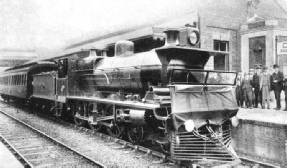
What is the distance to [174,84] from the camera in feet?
18.5

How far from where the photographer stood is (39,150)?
283 inches

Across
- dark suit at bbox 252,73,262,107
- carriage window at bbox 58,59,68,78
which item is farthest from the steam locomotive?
dark suit at bbox 252,73,262,107

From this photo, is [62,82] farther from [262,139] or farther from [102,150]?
[262,139]

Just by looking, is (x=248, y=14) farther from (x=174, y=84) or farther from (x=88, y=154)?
(x=88, y=154)

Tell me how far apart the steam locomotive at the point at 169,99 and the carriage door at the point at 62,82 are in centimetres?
136

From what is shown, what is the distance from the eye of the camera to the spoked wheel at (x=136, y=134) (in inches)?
277

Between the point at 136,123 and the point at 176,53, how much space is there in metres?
1.89

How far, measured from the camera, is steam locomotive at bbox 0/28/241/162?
556 centimetres

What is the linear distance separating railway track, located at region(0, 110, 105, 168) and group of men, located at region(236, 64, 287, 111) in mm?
7038

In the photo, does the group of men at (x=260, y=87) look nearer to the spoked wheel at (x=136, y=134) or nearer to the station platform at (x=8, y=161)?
the spoked wheel at (x=136, y=134)

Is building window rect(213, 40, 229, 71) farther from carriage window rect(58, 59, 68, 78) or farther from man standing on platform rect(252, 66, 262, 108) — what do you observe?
carriage window rect(58, 59, 68, 78)

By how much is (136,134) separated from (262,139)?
3233 millimetres

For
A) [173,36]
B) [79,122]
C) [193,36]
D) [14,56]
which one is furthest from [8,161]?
[14,56]

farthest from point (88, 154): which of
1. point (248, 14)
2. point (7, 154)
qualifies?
point (248, 14)
